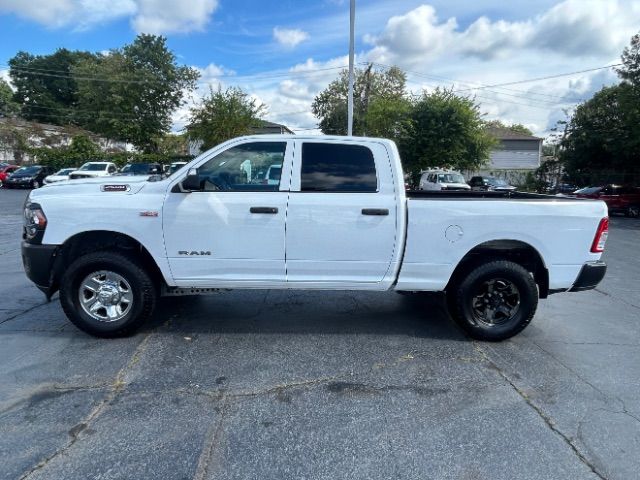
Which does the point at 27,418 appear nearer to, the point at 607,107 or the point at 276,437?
the point at 276,437

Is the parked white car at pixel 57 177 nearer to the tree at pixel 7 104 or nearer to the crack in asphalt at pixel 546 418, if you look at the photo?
the crack in asphalt at pixel 546 418

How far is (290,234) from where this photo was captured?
14.3 feet

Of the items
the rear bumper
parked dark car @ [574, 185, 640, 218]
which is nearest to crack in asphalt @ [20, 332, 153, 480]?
the rear bumper

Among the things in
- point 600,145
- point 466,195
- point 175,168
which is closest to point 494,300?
point 466,195

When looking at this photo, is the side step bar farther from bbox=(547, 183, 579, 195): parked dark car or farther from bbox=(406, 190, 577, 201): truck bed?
bbox=(547, 183, 579, 195): parked dark car

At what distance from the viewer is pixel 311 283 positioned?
450cm

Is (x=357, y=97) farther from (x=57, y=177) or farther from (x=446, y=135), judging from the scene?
(x=57, y=177)

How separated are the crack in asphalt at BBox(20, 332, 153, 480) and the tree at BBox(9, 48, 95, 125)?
253ft

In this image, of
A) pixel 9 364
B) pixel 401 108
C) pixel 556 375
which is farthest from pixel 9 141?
pixel 556 375

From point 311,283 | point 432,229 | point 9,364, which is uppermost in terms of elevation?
point 432,229

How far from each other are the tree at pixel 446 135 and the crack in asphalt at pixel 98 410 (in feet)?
89.7

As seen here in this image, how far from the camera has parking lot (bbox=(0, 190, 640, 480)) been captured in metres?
2.72

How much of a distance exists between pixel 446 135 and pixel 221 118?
16.5 m

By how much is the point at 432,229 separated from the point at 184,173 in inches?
96.3
